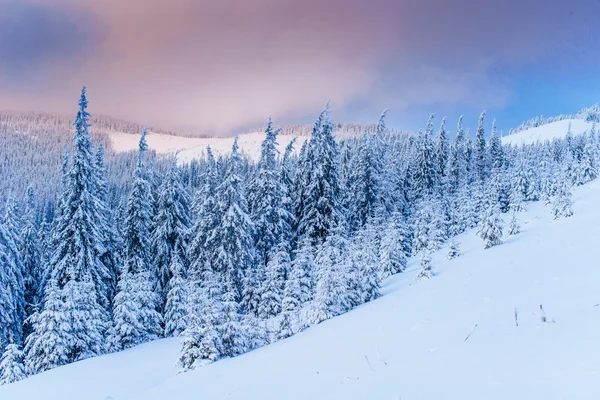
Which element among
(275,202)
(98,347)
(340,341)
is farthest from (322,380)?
(275,202)

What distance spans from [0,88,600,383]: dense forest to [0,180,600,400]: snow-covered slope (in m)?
3.82

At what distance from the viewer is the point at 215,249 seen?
29.9m

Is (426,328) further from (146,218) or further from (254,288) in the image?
(146,218)

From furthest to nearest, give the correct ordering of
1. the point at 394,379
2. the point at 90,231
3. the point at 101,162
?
the point at 101,162 < the point at 90,231 < the point at 394,379

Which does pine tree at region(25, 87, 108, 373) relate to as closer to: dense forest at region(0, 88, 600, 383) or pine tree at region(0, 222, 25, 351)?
dense forest at region(0, 88, 600, 383)

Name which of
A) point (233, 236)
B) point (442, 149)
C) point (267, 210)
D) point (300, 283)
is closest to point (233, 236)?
point (233, 236)

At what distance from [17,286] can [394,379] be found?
32.4 m

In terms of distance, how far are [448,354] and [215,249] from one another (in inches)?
1011

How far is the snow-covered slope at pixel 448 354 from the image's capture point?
15.6 feet

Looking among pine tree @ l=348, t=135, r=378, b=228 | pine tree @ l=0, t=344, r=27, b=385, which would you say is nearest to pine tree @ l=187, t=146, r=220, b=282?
pine tree @ l=0, t=344, r=27, b=385

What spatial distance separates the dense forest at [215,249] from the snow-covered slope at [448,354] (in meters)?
3.82

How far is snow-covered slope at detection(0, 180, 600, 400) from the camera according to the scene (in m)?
4.75

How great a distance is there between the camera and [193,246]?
3161cm

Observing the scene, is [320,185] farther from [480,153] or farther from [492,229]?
[480,153]
